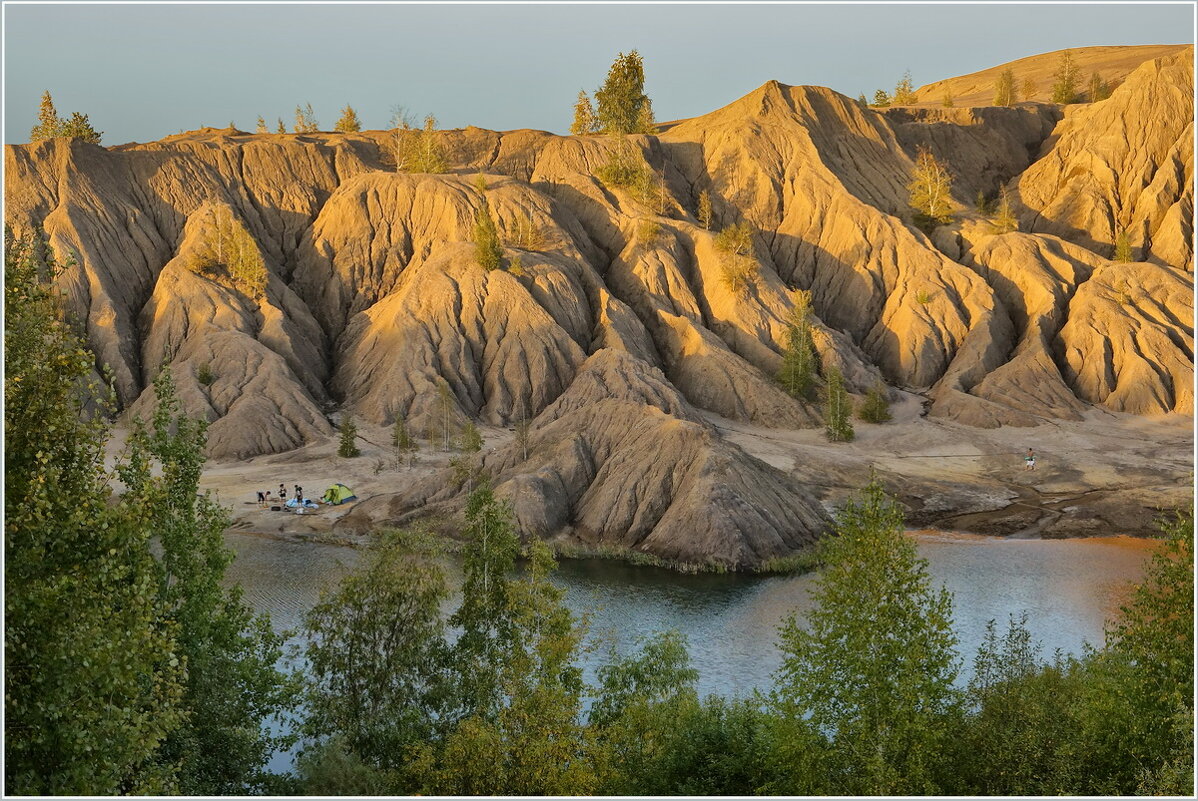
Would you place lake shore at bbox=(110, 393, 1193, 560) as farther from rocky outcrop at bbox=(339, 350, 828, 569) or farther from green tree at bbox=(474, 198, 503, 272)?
green tree at bbox=(474, 198, 503, 272)

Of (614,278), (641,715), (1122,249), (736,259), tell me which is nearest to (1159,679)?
(641,715)

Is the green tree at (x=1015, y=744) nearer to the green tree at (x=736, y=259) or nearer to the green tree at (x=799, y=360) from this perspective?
the green tree at (x=799, y=360)

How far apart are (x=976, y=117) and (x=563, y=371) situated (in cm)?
6827

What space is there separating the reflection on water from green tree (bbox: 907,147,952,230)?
56.5m

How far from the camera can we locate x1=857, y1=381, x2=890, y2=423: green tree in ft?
252

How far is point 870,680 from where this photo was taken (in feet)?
68.5

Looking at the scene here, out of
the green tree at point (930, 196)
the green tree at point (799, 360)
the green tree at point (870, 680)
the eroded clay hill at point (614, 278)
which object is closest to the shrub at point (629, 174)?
the eroded clay hill at point (614, 278)

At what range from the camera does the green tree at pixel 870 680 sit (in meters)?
20.5

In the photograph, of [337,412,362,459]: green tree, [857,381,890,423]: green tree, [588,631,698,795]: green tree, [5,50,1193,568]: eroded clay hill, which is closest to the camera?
[588,631,698,795]: green tree

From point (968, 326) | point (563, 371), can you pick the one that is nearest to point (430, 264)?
point (563, 371)

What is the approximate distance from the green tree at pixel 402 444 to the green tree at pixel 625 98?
2152 inches

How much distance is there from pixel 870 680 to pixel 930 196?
9178cm

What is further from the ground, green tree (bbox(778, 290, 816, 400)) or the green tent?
green tree (bbox(778, 290, 816, 400))

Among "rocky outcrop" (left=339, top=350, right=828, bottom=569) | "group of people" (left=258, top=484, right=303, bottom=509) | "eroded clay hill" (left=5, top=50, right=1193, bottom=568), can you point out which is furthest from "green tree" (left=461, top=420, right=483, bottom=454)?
"group of people" (left=258, top=484, right=303, bottom=509)
